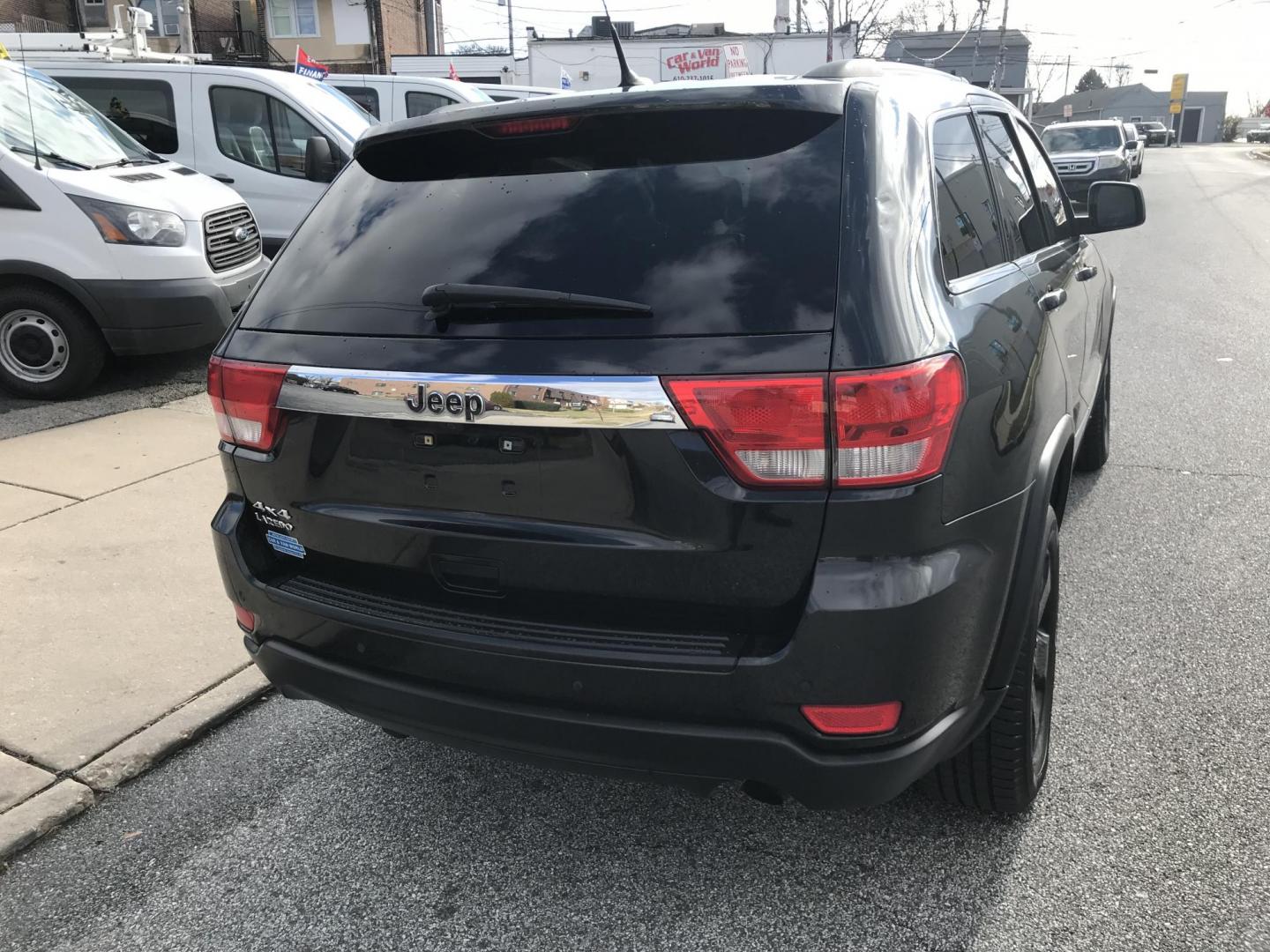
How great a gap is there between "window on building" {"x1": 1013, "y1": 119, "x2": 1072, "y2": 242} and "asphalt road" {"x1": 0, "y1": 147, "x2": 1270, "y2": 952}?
146 cm

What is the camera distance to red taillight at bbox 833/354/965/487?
76.4 inches

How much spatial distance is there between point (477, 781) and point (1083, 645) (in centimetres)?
214

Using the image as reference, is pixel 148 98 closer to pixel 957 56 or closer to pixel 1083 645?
pixel 1083 645

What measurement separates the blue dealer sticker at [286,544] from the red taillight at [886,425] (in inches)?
52.6

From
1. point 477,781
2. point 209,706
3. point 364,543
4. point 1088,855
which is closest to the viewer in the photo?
point 364,543

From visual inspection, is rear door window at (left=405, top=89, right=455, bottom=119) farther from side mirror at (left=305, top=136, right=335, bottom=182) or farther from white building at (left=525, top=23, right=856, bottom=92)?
white building at (left=525, top=23, right=856, bottom=92)

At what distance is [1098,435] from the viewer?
208 inches

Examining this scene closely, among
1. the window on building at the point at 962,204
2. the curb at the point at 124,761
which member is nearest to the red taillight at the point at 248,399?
the curb at the point at 124,761

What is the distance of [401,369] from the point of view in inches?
86.7

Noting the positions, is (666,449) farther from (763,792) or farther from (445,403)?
(763,792)

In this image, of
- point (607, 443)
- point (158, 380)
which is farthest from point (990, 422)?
point (158, 380)

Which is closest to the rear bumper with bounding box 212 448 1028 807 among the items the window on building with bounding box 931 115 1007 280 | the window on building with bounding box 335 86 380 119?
the window on building with bounding box 931 115 1007 280

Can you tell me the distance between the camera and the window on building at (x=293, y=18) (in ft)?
125

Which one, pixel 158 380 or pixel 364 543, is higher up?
pixel 364 543
